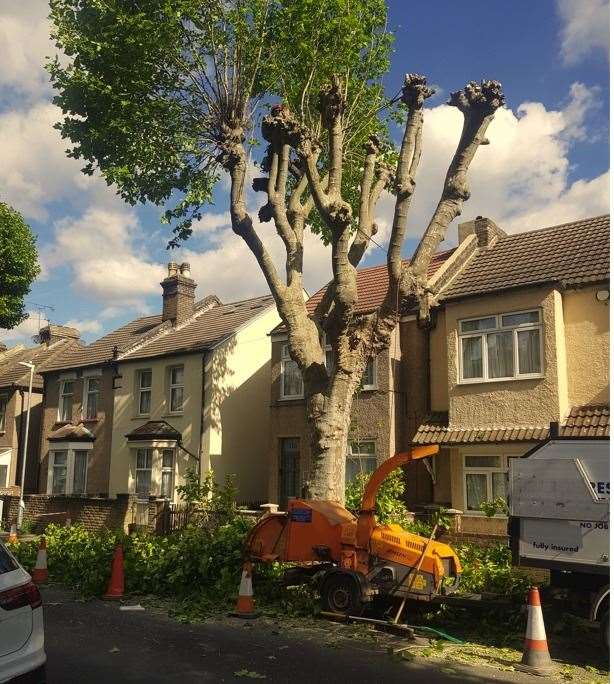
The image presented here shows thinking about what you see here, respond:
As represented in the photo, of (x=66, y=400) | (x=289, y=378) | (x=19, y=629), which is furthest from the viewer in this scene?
(x=66, y=400)

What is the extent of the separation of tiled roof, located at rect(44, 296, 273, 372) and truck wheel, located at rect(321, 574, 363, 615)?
1448 centimetres

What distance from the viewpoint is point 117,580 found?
38.8 ft

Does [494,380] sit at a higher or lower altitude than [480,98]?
lower

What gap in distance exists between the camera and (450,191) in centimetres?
1277

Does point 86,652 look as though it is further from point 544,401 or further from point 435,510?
point 544,401

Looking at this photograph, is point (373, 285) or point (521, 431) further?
point (373, 285)

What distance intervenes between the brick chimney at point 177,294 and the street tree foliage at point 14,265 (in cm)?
Answer: 530

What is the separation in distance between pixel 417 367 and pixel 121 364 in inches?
486

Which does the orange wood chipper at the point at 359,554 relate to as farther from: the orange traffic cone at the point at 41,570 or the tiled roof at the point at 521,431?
the tiled roof at the point at 521,431

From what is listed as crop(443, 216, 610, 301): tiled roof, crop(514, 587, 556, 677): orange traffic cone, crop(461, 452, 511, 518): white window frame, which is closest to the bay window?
crop(461, 452, 511, 518): white window frame

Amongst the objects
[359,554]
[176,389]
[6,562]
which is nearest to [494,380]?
[359,554]

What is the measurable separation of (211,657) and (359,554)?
280 centimetres

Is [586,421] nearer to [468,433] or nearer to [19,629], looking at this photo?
[468,433]

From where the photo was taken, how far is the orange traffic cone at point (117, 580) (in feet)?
38.4
